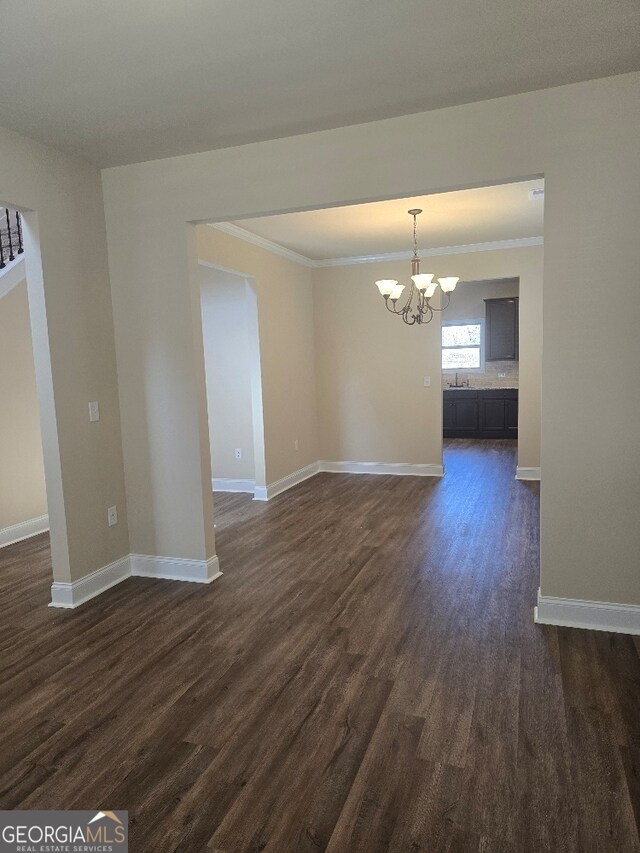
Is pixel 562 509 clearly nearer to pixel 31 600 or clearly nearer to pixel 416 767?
pixel 416 767

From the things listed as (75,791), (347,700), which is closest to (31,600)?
(75,791)

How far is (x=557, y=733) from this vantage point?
2145mm

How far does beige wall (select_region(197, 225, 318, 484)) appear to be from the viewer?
573 cm

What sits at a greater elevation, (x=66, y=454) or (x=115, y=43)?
(x=115, y=43)

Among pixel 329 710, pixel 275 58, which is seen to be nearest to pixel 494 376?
pixel 275 58

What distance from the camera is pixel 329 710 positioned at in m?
2.34

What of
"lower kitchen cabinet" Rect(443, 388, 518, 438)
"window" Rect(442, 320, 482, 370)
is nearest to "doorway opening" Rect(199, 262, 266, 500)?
"lower kitchen cabinet" Rect(443, 388, 518, 438)

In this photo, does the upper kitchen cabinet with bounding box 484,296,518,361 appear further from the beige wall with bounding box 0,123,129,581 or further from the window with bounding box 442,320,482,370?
the beige wall with bounding box 0,123,129,581

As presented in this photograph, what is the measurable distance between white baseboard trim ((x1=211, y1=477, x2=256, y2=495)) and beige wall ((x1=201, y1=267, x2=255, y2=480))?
0.05 m

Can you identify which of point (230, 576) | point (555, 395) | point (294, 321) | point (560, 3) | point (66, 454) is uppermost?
point (560, 3)

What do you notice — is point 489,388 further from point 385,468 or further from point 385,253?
point 385,253

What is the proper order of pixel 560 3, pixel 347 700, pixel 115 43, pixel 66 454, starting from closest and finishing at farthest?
pixel 560 3 < pixel 115 43 < pixel 347 700 < pixel 66 454

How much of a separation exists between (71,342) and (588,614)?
3.33 meters

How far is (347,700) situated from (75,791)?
107 centimetres
